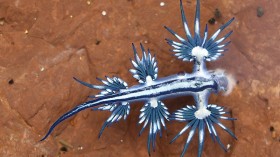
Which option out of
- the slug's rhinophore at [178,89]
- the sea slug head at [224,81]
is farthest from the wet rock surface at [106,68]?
the slug's rhinophore at [178,89]

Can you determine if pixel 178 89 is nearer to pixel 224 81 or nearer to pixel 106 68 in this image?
pixel 224 81

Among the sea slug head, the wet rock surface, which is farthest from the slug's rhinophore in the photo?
the wet rock surface

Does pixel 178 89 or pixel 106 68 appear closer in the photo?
pixel 178 89

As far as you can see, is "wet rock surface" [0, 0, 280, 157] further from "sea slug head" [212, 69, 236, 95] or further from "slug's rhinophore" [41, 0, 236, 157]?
"slug's rhinophore" [41, 0, 236, 157]

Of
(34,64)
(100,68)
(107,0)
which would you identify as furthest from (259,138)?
(34,64)

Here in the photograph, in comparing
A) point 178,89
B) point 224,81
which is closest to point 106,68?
point 178,89

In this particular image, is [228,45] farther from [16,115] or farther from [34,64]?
[16,115]

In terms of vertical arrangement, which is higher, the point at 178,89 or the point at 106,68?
the point at 106,68
